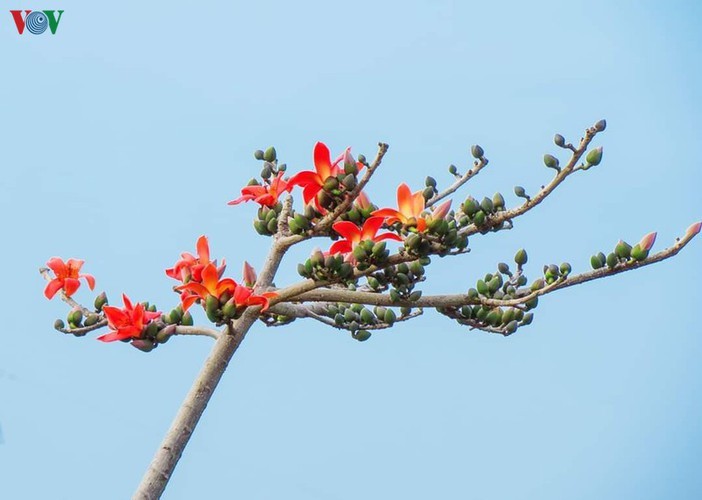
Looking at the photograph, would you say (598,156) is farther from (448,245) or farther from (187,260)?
(187,260)

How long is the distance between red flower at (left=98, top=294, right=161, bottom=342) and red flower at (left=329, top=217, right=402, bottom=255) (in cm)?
45

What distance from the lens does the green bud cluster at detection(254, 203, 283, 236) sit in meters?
2.43

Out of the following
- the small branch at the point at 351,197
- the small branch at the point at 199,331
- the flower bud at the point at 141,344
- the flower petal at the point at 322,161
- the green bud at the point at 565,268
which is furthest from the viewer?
the small branch at the point at 199,331

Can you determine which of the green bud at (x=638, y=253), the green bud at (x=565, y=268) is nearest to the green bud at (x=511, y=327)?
the green bud at (x=565, y=268)

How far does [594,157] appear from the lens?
2.12 m

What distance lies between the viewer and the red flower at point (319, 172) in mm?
1964

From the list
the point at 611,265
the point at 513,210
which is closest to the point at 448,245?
the point at 513,210

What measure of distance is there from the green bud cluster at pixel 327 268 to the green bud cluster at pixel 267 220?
1.32ft

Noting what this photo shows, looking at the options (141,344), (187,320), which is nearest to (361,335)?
(187,320)

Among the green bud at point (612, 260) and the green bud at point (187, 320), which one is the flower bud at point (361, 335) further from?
the green bud at point (612, 260)

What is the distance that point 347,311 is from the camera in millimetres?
2514

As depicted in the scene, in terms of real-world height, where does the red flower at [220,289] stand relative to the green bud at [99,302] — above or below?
below

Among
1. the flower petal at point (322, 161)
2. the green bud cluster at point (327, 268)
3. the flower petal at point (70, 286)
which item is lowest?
the flower petal at point (70, 286)

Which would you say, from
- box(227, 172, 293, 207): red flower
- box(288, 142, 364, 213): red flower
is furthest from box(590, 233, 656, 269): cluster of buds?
box(227, 172, 293, 207): red flower
